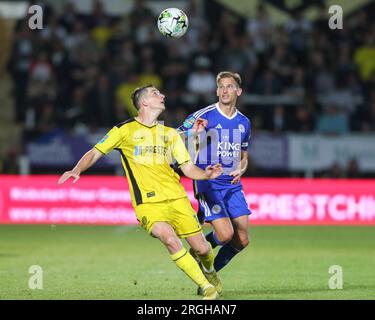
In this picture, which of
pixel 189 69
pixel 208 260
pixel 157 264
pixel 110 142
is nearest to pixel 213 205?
pixel 208 260

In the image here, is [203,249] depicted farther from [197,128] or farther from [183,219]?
[197,128]

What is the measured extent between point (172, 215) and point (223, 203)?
41.7 inches

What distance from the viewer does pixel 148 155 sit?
31.9 feet

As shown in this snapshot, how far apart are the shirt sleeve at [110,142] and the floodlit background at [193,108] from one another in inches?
188

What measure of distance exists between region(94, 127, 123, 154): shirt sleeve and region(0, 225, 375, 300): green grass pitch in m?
1.39

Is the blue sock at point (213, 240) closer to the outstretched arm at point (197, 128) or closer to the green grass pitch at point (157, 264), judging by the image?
the green grass pitch at point (157, 264)

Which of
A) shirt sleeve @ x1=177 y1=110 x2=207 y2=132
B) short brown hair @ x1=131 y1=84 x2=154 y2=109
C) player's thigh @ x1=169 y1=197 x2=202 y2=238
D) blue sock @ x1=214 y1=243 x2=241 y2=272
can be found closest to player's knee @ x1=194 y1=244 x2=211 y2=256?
player's thigh @ x1=169 y1=197 x2=202 y2=238

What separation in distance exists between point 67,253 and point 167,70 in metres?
6.97

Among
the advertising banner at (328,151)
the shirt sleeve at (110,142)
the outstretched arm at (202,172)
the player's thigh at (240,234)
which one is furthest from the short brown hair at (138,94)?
the advertising banner at (328,151)

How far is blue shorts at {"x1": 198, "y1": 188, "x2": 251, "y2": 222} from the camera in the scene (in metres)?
10.6

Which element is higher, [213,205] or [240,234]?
[213,205]

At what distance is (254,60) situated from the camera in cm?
2086

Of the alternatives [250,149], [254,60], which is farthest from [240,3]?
[250,149]

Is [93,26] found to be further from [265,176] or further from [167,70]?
[265,176]
